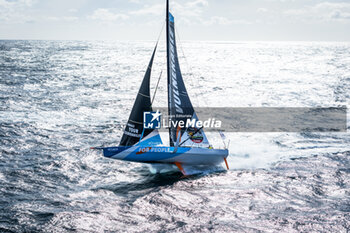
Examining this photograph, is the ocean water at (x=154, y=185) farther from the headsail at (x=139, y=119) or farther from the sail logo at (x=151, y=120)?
the sail logo at (x=151, y=120)

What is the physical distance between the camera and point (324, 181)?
52.6ft

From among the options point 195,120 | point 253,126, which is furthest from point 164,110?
point 195,120

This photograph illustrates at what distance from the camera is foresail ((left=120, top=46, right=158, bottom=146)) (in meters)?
16.5

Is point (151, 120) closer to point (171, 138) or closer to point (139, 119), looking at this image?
point (139, 119)

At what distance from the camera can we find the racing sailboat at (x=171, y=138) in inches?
631

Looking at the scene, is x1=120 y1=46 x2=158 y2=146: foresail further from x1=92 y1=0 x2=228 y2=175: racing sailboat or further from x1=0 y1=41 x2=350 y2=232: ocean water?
x1=0 y1=41 x2=350 y2=232: ocean water

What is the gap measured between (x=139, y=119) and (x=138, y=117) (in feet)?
0.38

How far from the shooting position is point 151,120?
55.2ft

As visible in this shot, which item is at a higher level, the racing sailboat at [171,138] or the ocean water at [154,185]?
the racing sailboat at [171,138]

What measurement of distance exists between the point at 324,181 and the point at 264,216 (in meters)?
5.22

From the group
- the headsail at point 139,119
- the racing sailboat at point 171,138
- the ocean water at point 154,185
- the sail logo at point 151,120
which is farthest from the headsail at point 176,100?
the ocean water at point 154,185

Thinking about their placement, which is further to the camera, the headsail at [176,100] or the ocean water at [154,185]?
the headsail at [176,100]

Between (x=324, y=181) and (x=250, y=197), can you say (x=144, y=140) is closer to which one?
(x=250, y=197)

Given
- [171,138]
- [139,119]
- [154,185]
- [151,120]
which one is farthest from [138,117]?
[154,185]
